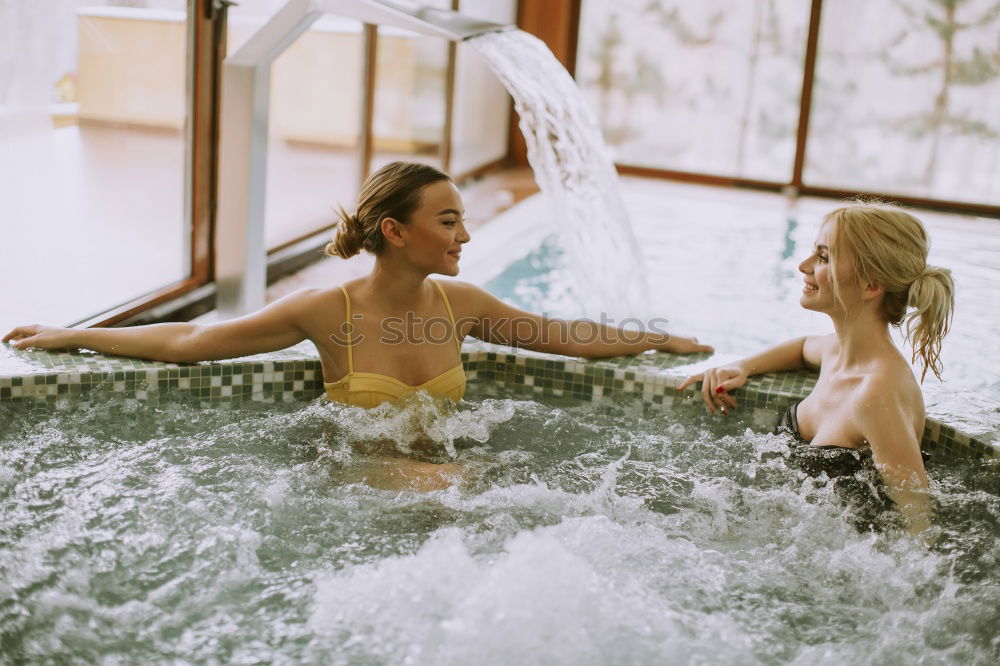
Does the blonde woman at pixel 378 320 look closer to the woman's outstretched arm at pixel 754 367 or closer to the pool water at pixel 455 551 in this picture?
the pool water at pixel 455 551

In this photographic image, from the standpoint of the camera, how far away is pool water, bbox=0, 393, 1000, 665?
74.2 inches

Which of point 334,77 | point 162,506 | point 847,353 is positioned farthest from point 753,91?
point 162,506

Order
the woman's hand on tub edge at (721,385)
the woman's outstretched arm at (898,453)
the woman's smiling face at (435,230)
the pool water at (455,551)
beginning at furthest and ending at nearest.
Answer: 1. the woman's hand on tub edge at (721,385)
2. the woman's smiling face at (435,230)
3. the woman's outstretched arm at (898,453)
4. the pool water at (455,551)

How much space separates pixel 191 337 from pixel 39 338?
16.3 inches

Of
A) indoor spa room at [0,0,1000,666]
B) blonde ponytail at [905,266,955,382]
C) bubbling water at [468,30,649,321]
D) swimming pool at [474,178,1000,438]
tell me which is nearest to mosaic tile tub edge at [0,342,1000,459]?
indoor spa room at [0,0,1000,666]

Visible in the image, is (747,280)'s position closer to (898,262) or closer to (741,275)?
(741,275)

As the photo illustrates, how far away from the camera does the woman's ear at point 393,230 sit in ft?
8.36

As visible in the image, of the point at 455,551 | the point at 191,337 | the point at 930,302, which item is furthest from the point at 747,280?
the point at 455,551

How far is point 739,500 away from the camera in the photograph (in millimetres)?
2510

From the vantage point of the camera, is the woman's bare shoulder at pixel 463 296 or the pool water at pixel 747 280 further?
the pool water at pixel 747 280

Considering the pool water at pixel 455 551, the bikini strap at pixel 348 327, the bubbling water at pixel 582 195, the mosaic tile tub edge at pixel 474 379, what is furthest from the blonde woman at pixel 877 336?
the bubbling water at pixel 582 195

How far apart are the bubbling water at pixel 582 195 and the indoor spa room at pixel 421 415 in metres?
0.02

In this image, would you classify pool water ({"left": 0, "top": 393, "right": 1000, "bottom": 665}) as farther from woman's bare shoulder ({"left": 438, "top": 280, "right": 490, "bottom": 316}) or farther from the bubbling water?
the bubbling water

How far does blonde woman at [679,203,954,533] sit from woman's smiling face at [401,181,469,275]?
0.85m
